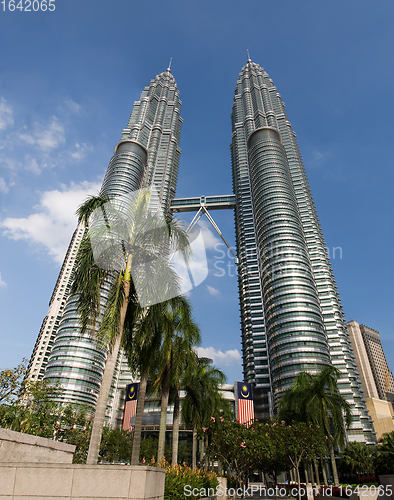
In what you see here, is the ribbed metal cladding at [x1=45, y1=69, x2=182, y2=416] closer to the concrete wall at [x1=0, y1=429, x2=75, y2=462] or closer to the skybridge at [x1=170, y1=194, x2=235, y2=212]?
the skybridge at [x1=170, y1=194, x2=235, y2=212]

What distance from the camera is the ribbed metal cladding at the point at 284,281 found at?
105 meters

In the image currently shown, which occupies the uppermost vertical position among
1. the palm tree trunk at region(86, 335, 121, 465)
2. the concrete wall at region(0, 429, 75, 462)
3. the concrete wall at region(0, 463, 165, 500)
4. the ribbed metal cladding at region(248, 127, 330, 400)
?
the ribbed metal cladding at region(248, 127, 330, 400)

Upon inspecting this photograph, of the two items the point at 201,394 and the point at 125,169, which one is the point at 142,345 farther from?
the point at 125,169

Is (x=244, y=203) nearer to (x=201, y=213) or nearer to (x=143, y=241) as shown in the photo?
(x=201, y=213)

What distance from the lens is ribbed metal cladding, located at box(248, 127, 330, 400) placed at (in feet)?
344

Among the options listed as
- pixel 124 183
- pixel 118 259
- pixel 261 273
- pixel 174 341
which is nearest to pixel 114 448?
pixel 174 341

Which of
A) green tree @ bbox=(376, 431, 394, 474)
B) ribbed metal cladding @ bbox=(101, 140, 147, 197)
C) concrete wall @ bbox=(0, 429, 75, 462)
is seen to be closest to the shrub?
concrete wall @ bbox=(0, 429, 75, 462)

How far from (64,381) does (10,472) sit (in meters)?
110

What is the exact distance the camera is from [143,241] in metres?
15.7

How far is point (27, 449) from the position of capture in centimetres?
1070

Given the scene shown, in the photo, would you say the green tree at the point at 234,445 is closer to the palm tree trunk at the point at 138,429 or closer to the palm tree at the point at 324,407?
the palm tree at the point at 324,407

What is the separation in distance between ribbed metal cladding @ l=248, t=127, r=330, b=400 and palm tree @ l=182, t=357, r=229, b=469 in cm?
6984

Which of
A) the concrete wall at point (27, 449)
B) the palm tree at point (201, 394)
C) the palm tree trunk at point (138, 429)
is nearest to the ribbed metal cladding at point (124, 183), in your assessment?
the palm tree at point (201, 394)

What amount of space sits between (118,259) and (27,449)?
25.6ft
